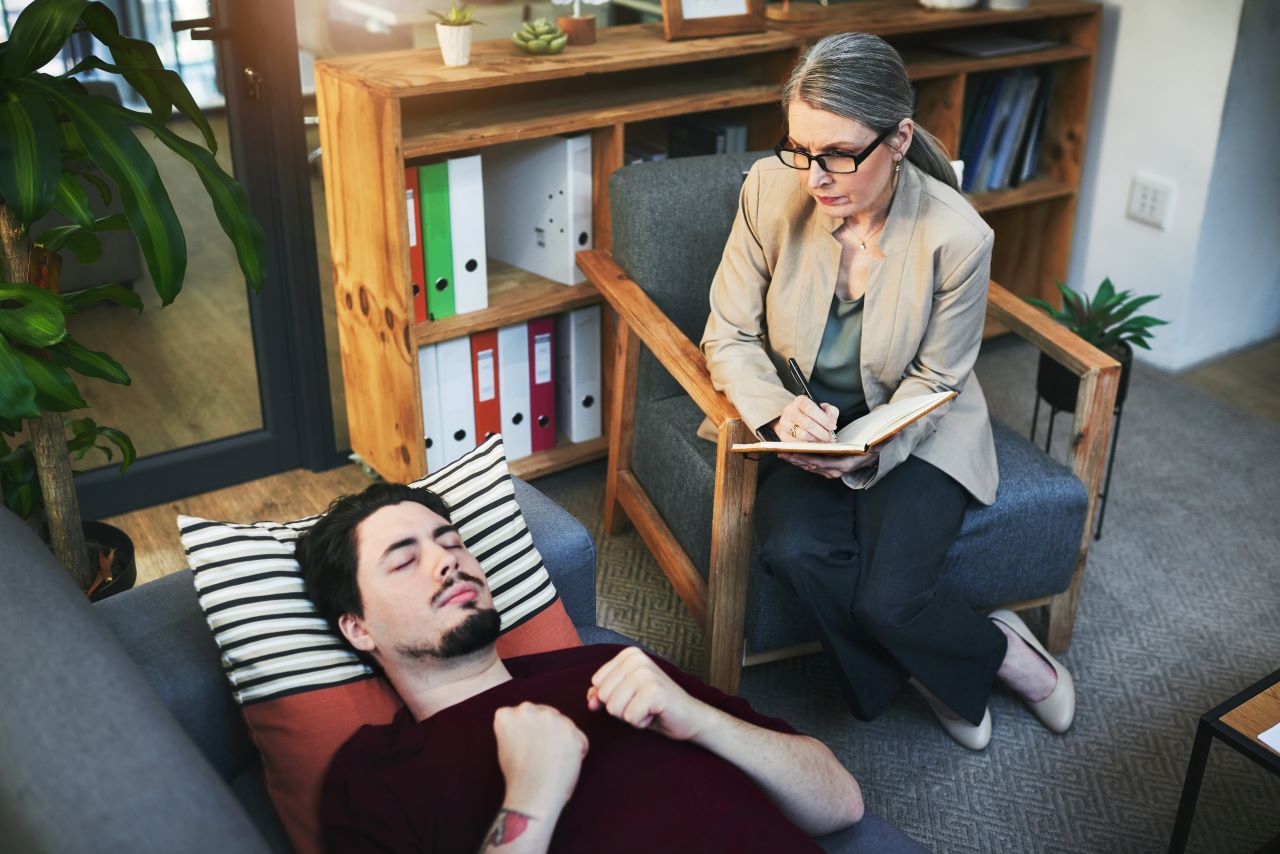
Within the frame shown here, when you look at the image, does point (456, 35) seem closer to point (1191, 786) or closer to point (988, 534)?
point (988, 534)

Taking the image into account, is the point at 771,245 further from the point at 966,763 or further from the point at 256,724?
the point at 256,724

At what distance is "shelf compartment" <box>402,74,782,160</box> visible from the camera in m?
2.34

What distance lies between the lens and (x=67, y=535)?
187cm

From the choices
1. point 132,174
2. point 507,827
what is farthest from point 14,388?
point 507,827

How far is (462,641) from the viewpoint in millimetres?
1390

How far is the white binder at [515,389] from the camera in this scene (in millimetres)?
2639

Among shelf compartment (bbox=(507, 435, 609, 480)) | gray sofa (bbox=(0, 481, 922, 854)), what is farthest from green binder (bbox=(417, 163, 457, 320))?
gray sofa (bbox=(0, 481, 922, 854))

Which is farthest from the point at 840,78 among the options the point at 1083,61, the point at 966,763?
the point at 1083,61

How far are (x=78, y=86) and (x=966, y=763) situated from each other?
1691 mm

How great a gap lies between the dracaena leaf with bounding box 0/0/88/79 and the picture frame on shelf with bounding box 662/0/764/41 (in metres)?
1.23

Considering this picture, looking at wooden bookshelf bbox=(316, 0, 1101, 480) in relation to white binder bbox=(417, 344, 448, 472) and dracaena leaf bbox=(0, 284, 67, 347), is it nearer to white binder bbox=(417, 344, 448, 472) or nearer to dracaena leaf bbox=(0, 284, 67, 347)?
white binder bbox=(417, 344, 448, 472)

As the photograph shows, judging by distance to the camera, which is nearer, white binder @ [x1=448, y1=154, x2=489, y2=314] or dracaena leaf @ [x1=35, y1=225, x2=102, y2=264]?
dracaena leaf @ [x1=35, y1=225, x2=102, y2=264]

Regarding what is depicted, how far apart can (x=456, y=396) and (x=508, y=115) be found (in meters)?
0.59

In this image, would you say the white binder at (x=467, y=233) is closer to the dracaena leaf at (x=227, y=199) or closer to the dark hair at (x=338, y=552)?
the dracaena leaf at (x=227, y=199)
